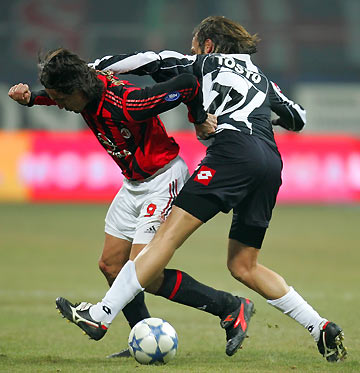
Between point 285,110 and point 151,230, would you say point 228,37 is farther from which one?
point 151,230

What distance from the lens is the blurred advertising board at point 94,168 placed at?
54.4 ft

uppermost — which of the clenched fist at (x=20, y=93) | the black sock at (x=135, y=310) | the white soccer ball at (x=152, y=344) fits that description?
the clenched fist at (x=20, y=93)

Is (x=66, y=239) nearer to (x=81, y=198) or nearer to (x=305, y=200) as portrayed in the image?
(x=81, y=198)

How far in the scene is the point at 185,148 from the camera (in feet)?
55.9

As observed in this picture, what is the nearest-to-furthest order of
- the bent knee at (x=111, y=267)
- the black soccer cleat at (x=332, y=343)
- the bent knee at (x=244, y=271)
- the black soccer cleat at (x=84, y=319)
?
1. the black soccer cleat at (x=84, y=319)
2. the black soccer cleat at (x=332, y=343)
3. the bent knee at (x=244, y=271)
4. the bent knee at (x=111, y=267)

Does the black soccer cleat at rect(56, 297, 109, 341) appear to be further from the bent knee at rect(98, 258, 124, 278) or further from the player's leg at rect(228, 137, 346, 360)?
the player's leg at rect(228, 137, 346, 360)

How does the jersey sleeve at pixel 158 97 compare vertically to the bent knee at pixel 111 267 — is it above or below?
above

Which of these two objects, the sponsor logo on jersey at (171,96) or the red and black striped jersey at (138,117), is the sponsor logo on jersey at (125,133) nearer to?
the red and black striped jersey at (138,117)

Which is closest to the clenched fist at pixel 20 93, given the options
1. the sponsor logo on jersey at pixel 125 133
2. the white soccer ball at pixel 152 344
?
the sponsor logo on jersey at pixel 125 133

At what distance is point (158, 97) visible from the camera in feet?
16.4

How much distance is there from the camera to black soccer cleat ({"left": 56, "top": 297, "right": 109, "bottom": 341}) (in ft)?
16.3

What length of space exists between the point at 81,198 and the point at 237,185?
11959 mm

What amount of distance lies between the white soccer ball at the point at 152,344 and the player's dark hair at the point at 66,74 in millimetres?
1427

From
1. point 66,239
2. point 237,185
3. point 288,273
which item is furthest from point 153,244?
point 66,239
